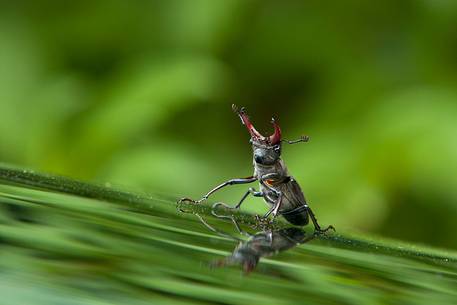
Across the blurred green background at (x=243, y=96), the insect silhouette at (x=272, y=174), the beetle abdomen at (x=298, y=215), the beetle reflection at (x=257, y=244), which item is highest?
the blurred green background at (x=243, y=96)

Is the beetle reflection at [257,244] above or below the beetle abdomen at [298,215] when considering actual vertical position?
below

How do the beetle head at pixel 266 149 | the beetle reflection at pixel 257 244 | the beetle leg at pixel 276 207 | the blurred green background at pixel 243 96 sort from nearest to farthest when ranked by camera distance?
the beetle reflection at pixel 257 244, the beetle leg at pixel 276 207, the beetle head at pixel 266 149, the blurred green background at pixel 243 96

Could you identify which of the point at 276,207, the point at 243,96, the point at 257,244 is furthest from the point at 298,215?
the point at 243,96

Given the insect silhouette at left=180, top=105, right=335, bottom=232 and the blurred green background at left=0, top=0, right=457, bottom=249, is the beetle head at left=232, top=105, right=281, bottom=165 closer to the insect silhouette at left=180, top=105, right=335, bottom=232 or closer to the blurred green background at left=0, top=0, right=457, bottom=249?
the insect silhouette at left=180, top=105, right=335, bottom=232

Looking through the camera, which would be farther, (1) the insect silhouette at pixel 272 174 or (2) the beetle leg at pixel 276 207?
(1) the insect silhouette at pixel 272 174

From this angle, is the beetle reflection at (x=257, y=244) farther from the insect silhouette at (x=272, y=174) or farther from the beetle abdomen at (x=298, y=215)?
the insect silhouette at (x=272, y=174)

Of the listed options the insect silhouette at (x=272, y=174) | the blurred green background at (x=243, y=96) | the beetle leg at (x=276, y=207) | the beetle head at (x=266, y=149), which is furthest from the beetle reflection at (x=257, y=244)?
the blurred green background at (x=243, y=96)
